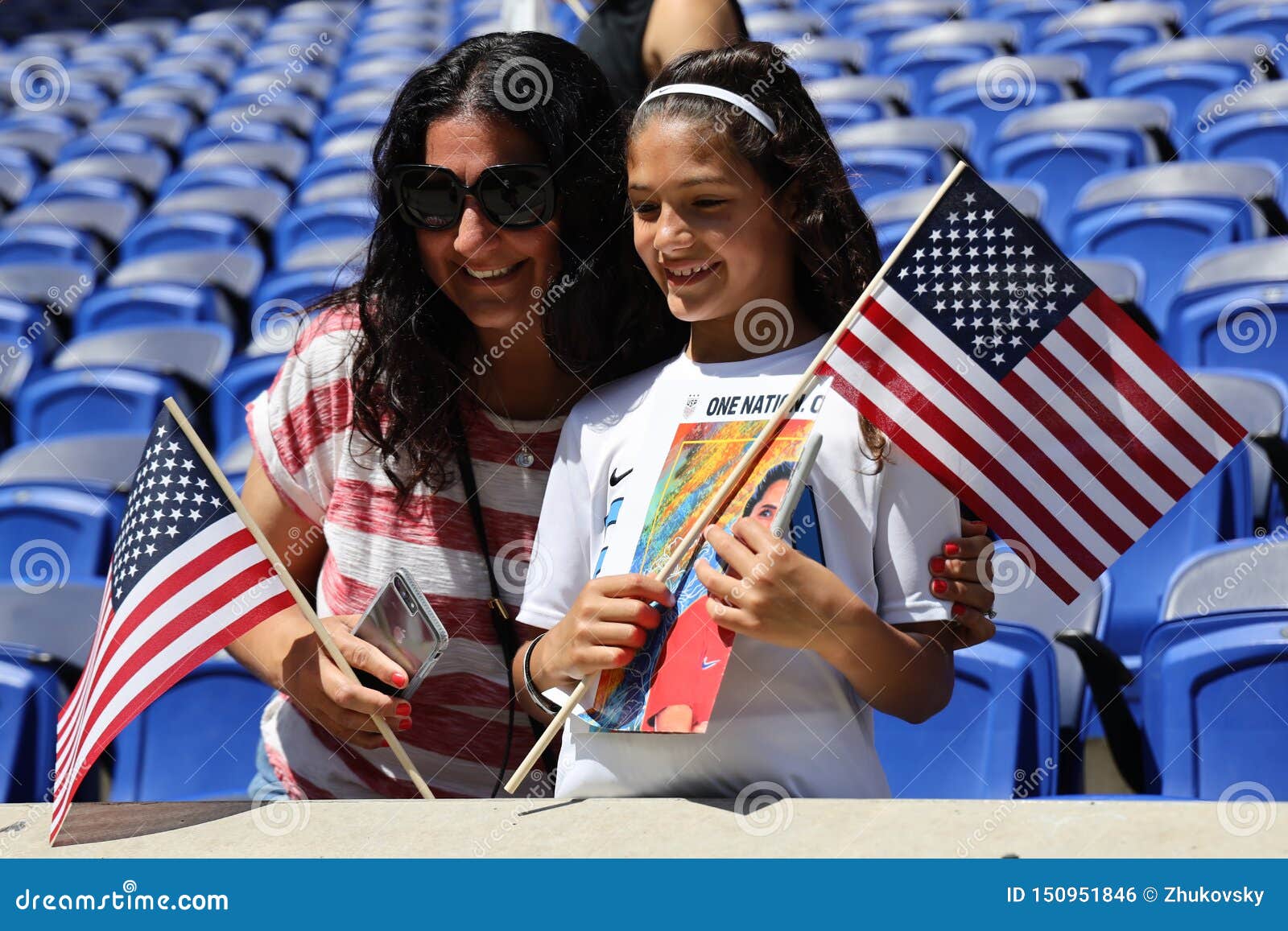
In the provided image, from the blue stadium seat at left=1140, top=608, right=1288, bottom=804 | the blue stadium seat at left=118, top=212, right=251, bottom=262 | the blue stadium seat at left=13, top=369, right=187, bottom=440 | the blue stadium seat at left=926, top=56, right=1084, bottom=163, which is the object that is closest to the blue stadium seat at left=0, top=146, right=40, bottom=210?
the blue stadium seat at left=118, top=212, right=251, bottom=262

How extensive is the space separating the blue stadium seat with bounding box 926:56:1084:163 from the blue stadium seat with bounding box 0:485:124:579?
472 centimetres

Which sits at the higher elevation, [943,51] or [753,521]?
[943,51]

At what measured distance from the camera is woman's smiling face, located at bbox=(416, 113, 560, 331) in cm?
204

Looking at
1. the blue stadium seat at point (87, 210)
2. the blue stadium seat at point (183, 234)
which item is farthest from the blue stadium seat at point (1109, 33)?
the blue stadium seat at point (87, 210)

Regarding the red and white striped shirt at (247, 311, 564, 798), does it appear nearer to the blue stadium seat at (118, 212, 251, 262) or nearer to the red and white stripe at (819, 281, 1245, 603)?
the red and white stripe at (819, 281, 1245, 603)

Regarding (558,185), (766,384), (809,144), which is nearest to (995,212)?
(809,144)

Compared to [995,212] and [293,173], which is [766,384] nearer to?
[995,212]

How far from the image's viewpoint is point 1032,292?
195 centimetres

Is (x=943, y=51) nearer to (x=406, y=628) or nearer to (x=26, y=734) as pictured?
(x=26, y=734)

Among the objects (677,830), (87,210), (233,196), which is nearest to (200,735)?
(677,830)

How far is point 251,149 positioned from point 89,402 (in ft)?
12.1

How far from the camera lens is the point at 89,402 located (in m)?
5.43

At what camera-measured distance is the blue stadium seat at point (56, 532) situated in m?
4.10

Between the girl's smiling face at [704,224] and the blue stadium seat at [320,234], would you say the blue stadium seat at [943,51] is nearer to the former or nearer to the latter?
the blue stadium seat at [320,234]
